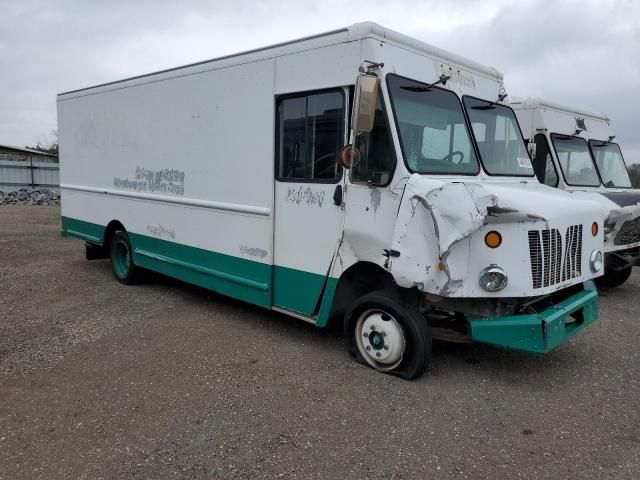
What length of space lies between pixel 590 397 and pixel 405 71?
3062mm

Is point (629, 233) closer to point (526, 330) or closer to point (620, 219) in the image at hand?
point (620, 219)

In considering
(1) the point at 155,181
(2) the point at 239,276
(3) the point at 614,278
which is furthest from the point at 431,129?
(3) the point at 614,278

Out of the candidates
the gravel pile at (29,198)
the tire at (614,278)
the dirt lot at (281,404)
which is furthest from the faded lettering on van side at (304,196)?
the gravel pile at (29,198)

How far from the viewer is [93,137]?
7789 mm

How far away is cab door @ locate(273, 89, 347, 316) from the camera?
454 centimetres

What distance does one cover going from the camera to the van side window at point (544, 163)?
8.17 m

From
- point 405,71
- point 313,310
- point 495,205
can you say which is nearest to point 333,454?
point 313,310

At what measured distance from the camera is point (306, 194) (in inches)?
188

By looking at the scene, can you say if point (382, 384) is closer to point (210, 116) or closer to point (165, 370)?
point (165, 370)

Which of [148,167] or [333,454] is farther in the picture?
[148,167]

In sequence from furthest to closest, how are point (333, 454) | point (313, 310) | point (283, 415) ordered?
1. point (313, 310)
2. point (283, 415)
3. point (333, 454)

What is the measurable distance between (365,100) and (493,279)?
1.65m

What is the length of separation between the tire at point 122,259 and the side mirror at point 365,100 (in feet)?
15.2

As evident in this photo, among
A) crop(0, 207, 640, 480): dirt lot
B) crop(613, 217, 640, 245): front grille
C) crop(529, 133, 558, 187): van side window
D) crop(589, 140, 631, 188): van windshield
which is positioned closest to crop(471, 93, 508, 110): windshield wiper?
crop(0, 207, 640, 480): dirt lot
